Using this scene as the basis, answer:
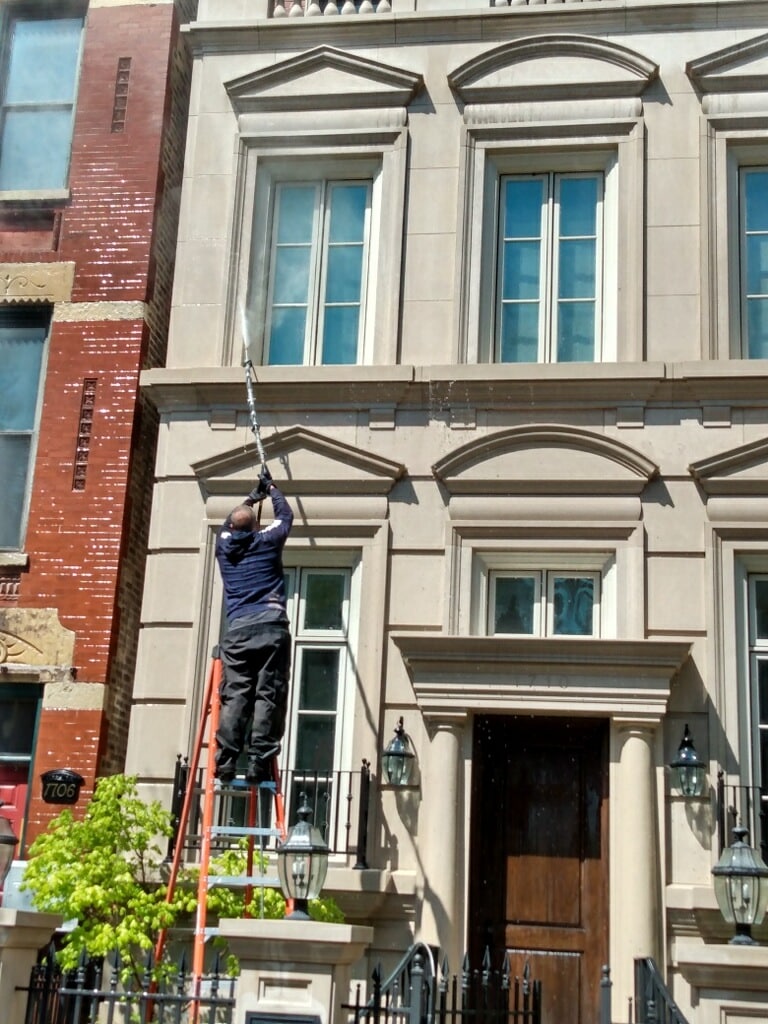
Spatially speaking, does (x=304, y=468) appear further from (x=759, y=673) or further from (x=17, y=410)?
(x=759, y=673)

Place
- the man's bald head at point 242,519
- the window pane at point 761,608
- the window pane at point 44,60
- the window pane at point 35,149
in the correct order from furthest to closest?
the window pane at point 44,60, the window pane at point 35,149, the window pane at point 761,608, the man's bald head at point 242,519

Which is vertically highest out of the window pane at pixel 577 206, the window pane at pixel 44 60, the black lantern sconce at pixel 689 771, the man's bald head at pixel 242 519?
the window pane at pixel 44 60

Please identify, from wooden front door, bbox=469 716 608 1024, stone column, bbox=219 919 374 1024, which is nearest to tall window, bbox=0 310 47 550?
wooden front door, bbox=469 716 608 1024

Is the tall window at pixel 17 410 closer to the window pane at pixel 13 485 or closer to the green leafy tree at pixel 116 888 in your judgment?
the window pane at pixel 13 485

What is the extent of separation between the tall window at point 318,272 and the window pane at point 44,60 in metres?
2.98

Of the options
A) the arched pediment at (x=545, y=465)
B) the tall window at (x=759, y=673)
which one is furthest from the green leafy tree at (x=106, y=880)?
the tall window at (x=759, y=673)

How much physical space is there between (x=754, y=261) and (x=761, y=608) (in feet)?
10.7

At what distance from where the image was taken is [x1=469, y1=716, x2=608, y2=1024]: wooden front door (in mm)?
11422

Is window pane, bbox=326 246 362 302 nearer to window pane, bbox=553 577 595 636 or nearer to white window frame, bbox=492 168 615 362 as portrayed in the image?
white window frame, bbox=492 168 615 362

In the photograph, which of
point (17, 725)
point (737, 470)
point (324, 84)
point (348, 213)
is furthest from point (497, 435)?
point (17, 725)

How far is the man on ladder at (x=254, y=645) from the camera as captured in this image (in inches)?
413

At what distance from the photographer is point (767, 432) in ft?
39.8

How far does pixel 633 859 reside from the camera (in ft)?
36.4

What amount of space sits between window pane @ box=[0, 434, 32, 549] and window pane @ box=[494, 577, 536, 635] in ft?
15.5
